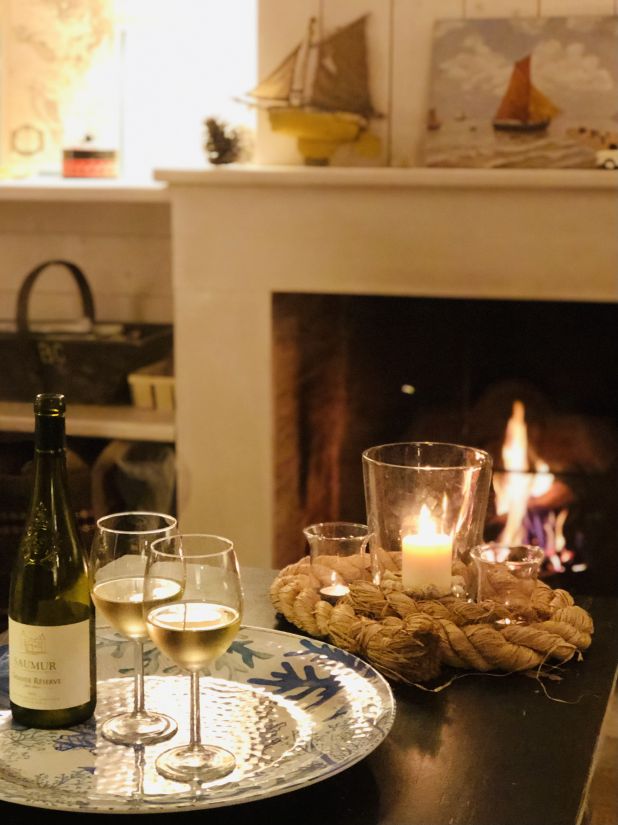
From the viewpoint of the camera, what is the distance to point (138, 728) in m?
1.07

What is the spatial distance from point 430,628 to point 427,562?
13 centimetres

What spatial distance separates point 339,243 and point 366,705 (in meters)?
1.52

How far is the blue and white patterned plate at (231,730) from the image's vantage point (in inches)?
37.4

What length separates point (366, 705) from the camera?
111cm

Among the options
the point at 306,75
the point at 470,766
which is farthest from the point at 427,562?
the point at 306,75

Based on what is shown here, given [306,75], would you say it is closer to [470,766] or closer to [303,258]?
[303,258]

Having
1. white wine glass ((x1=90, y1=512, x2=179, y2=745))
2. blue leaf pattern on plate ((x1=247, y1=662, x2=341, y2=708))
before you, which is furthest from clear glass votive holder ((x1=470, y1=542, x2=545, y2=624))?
white wine glass ((x1=90, y1=512, x2=179, y2=745))

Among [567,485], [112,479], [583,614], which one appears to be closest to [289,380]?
[112,479]

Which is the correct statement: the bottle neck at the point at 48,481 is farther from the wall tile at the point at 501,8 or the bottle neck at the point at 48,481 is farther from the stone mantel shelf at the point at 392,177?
the wall tile at the point at 501,8

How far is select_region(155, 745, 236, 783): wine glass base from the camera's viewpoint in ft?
3.21

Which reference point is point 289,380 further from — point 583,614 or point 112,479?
point 583,614

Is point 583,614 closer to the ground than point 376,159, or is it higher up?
closer to the ground

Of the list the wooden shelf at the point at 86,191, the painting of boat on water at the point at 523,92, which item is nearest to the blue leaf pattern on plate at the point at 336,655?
the painting of boat on water at the point at 523,92

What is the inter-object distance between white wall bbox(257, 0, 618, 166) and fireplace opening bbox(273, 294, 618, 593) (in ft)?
1.40
